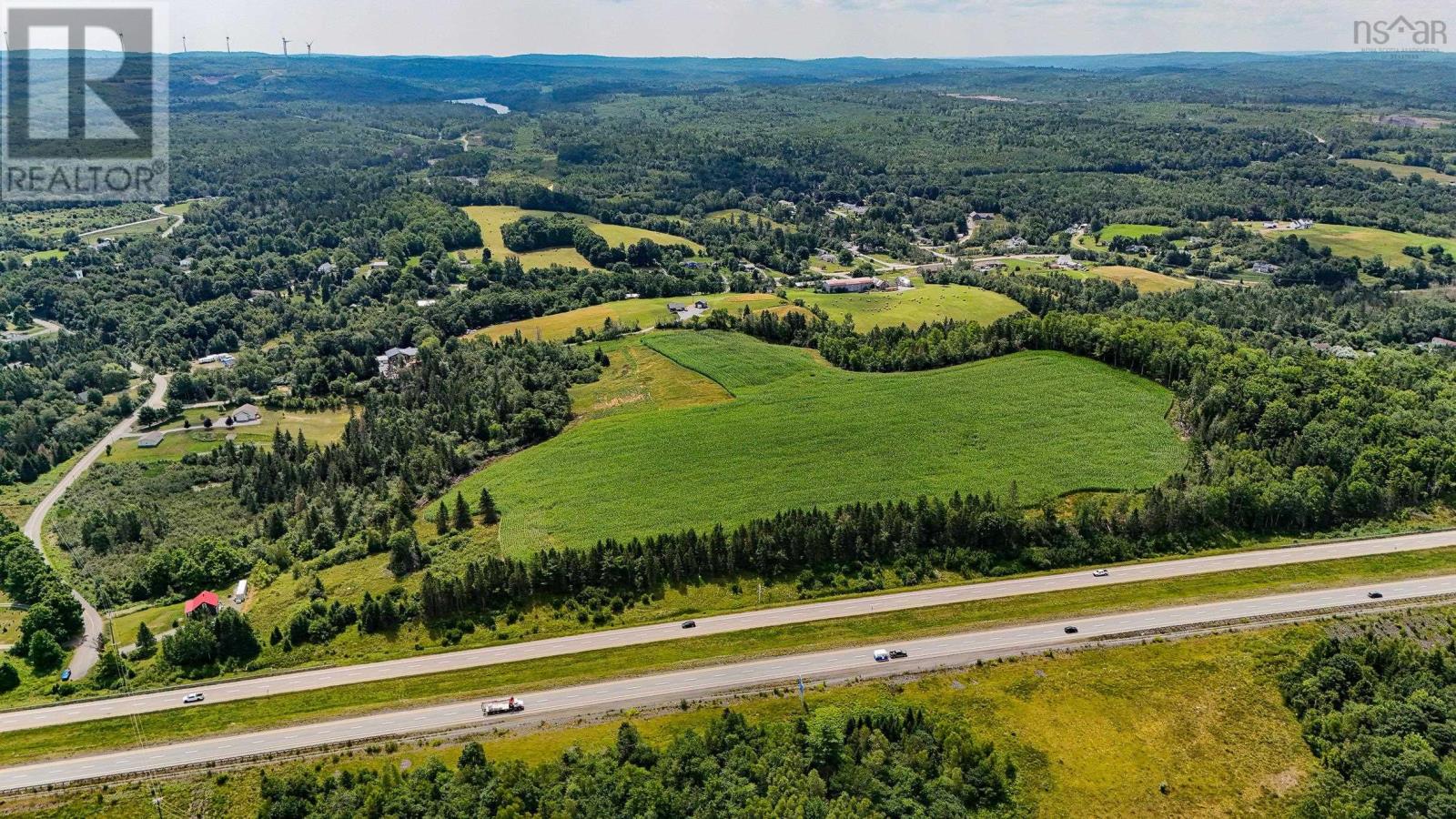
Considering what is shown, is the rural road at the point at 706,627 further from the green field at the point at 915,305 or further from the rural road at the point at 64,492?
the green field at the point at 915,305

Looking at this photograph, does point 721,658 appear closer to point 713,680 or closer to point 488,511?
point 713,680

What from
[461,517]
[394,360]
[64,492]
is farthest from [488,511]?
[394,360]

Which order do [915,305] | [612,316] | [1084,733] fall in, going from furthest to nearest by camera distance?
[612,316] → [915,305] → [1084,733]

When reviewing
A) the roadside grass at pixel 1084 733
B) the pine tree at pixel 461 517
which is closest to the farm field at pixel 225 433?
the pine tree at pixel 461 517

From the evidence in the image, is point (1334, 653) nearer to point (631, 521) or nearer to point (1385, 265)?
point (631, 521)

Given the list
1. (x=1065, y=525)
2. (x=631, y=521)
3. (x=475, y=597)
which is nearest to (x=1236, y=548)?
(x=1065, y=525)

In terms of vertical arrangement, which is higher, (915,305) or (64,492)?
(915,305)

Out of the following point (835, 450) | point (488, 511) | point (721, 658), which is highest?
point (835, 450)
